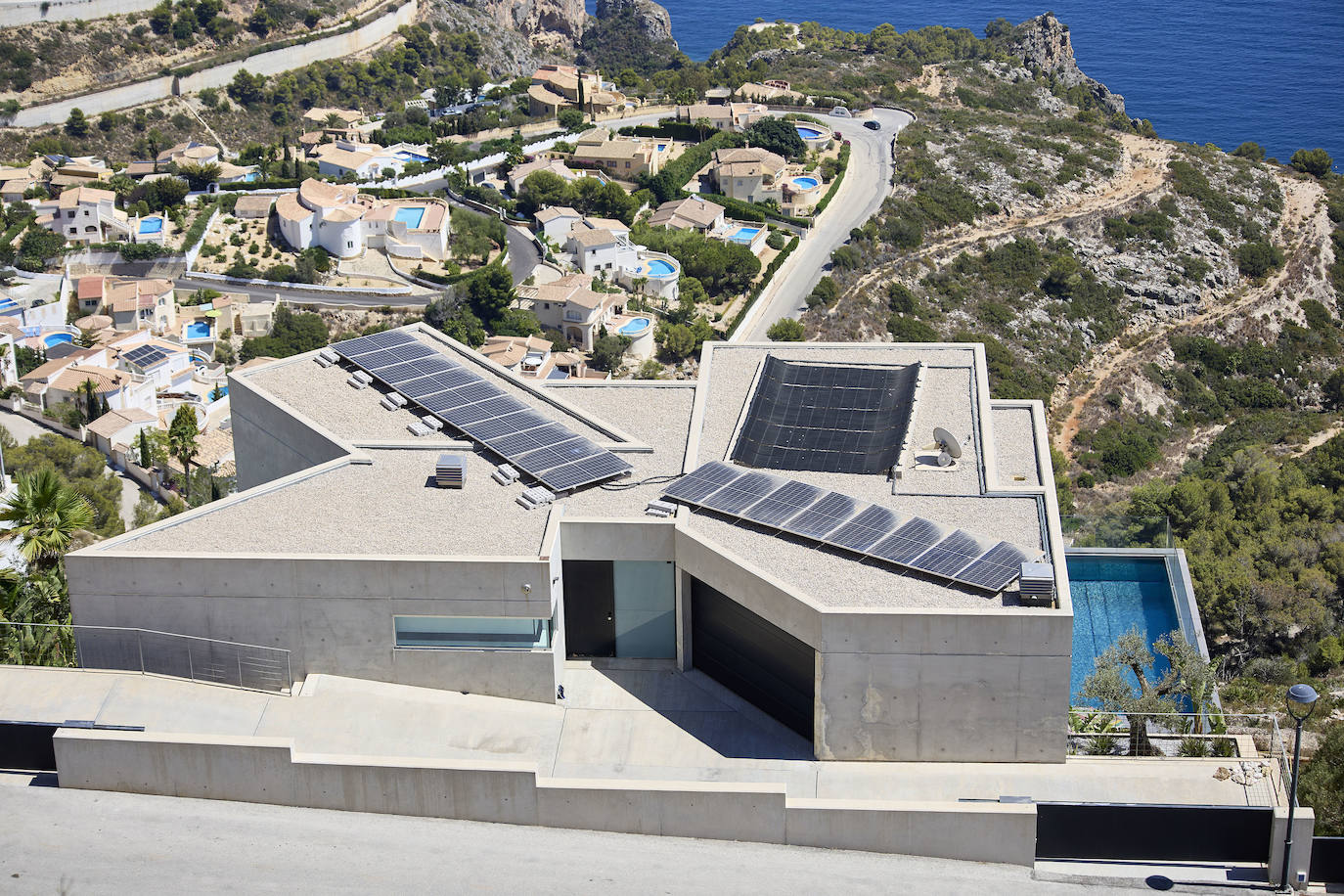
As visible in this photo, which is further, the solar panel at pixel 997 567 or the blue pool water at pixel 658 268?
the blue pool water at pixel 658 268

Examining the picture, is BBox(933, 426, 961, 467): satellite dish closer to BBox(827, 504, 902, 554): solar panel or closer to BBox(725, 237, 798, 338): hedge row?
BBox(827, 504, 902, 554): solar panel

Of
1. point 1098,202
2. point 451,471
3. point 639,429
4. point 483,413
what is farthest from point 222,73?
point 451,471

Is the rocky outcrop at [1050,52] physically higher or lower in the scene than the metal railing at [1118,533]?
higher

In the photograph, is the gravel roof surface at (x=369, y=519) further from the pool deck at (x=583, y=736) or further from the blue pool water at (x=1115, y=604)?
the blue pool water at (x=1115, y=604)

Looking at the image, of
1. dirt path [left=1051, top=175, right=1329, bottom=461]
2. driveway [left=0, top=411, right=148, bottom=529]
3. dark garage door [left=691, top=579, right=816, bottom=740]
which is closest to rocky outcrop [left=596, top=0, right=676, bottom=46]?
dirt path [left=1051, top=175, right=1329, bottom=461]

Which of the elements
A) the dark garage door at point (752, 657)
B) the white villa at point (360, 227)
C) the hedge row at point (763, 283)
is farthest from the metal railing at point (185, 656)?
the white villa at point (360, 227)

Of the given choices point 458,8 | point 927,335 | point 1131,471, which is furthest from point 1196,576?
point 458,8
